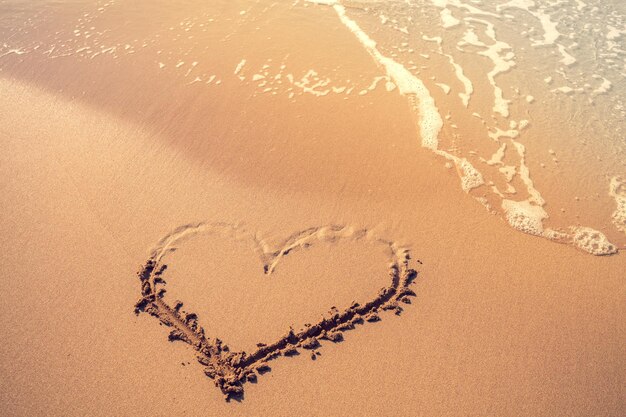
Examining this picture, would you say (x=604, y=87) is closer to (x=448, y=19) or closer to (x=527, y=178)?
(x=527, y=178)

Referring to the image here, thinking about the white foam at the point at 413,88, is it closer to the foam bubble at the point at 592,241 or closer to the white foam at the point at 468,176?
the white foam at the point at 468,176

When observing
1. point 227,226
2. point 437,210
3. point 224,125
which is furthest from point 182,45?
point 437,210

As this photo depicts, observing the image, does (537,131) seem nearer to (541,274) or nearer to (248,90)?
(541,274)

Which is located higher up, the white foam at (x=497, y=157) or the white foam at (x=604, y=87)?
the white foam at (x=497, y=157)

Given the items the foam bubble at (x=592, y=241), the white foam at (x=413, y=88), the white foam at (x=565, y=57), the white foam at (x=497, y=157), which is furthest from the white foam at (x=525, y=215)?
the white foam at (x=565, y=57)

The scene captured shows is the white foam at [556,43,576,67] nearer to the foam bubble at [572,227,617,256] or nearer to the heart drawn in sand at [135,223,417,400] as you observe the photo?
the foam bubble at [572,227,617,256]

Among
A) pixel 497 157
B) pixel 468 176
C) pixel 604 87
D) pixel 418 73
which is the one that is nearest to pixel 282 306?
pixel 468 176

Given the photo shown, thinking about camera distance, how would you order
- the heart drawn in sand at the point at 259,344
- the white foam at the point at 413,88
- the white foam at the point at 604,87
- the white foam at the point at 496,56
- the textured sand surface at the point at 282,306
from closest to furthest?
the textured sand surface at the point at 282,306, the heart drawn in sand at the point at 259,344, the white foam at the point at 413,88, the white foam at the point at 496,56, the white foam at the point at 604,87
